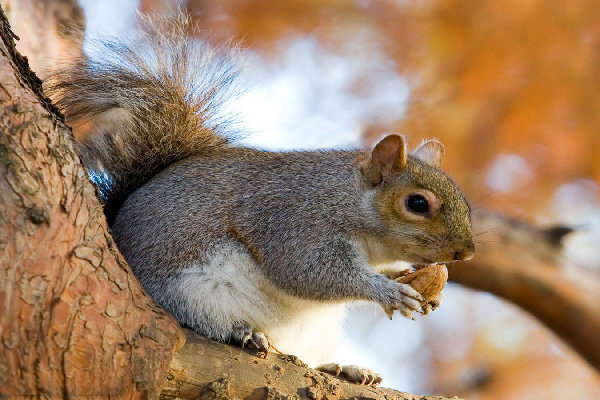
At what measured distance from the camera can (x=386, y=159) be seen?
243cm

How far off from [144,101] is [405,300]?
1.11 m

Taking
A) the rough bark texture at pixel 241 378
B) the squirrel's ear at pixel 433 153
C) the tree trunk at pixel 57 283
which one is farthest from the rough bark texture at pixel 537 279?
the tree trunk at pixel 57 283

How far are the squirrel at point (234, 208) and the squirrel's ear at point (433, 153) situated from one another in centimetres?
18

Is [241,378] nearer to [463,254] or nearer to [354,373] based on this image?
[354,373]

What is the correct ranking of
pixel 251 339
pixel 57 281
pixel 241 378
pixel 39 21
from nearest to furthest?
pixel 57 281, pixel 241 378, pixel 251 339, pixel 39 21

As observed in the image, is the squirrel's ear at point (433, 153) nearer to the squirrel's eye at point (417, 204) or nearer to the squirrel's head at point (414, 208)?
the squirrel's head at point (414, 208)

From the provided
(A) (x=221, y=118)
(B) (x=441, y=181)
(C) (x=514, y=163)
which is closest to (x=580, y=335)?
(C) (x=514, y=163)

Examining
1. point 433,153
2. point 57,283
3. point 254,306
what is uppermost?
point 433,153

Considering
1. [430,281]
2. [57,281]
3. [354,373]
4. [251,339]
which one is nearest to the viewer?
[57,281]

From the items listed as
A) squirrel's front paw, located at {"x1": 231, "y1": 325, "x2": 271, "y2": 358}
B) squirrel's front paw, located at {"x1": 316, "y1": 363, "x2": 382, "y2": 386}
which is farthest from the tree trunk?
squirrel's front paw, located at {"x1": 316, "y1": 363, "x2": 382, "y2": 386}

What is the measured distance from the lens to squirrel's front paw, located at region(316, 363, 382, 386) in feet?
7.58

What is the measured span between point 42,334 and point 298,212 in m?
1.11

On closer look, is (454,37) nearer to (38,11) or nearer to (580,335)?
(580,335)

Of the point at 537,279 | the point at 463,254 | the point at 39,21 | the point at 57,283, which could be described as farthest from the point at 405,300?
the point at 39,21
